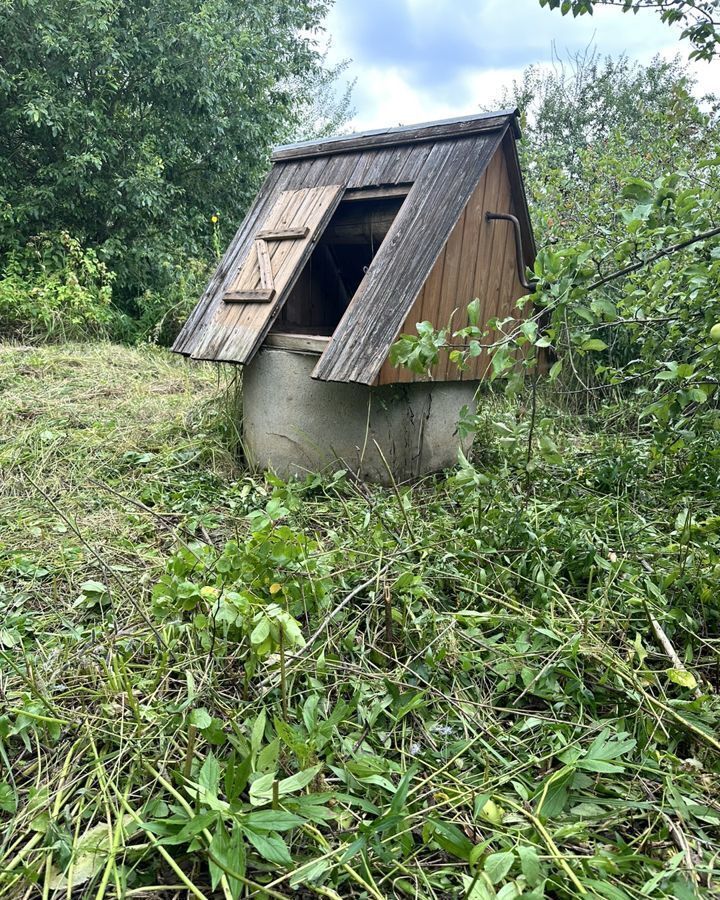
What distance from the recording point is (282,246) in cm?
499

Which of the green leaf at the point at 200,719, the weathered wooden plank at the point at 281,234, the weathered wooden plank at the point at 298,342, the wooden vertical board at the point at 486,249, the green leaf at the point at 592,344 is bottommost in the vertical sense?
the green leaf at the point at 200,719

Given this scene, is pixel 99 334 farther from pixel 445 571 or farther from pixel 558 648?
pixel 558 648

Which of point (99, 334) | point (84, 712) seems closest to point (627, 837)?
point (84, 712)

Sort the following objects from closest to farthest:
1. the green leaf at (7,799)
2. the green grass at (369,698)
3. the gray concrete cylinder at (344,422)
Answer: the green grass at (369,698)
the green leaf at (7,799)
the gray concrete cylinder at (344,422)

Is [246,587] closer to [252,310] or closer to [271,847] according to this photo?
[271,847]

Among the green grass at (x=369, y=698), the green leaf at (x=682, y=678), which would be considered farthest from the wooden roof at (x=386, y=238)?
the green leaf at (x=682, y=678)

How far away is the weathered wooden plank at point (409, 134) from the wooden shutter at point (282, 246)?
395 millimetres

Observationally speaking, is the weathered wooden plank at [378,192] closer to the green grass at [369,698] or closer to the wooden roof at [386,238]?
the wooden roof at [386,238]

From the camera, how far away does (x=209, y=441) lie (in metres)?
5.14

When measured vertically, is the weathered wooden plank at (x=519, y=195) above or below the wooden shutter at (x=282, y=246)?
above

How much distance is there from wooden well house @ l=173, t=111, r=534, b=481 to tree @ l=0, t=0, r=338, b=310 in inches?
265

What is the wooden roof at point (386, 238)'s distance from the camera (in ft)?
13.8

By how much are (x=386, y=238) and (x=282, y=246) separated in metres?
0.92

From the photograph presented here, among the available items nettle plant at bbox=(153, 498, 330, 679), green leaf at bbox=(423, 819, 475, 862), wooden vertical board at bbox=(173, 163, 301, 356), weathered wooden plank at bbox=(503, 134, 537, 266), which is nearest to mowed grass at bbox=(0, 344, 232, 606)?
nettle plant at bbox=(153, 498, 330, 679)
